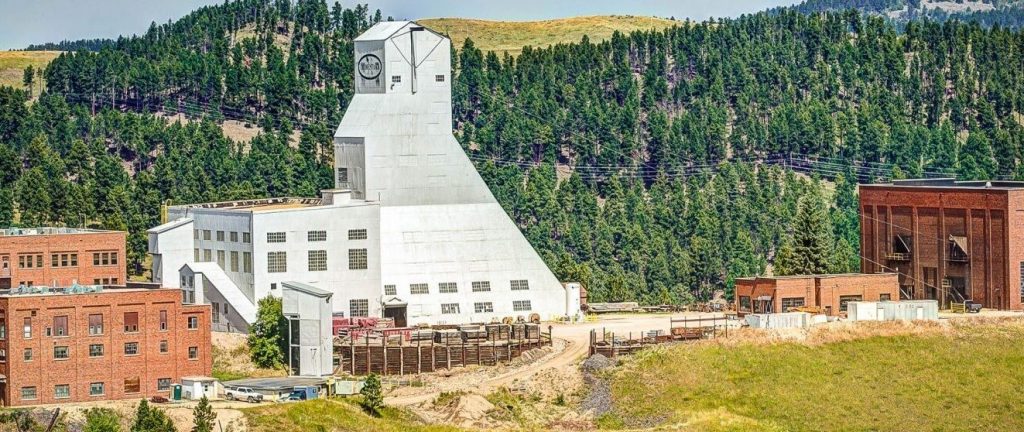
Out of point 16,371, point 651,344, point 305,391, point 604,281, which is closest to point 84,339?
point 16,371

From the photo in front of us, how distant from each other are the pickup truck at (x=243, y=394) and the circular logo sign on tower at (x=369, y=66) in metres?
35.1

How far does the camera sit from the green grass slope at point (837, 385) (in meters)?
101

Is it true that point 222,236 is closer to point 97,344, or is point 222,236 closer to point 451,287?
point 451,287

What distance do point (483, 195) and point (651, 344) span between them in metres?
22.6

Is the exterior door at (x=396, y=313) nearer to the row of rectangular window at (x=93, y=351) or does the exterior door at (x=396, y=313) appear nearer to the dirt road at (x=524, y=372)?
the dirt road at (x=524, y=372)

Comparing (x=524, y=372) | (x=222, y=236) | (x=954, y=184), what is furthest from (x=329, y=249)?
(x=954, y=184)

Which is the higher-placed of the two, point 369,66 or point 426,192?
point 369,66

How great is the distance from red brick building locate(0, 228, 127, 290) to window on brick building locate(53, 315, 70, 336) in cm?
2371

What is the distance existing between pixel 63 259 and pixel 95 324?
2543 cm

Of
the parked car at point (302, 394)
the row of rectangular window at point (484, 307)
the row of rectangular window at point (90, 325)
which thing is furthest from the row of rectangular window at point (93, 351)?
the row of rectangular window at point (484, 307)

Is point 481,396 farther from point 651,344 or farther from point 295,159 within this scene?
point 295,159

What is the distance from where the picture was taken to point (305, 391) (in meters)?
99.9

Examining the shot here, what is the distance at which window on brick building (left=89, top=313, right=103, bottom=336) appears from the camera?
10188 cm

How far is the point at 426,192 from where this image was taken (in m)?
129
